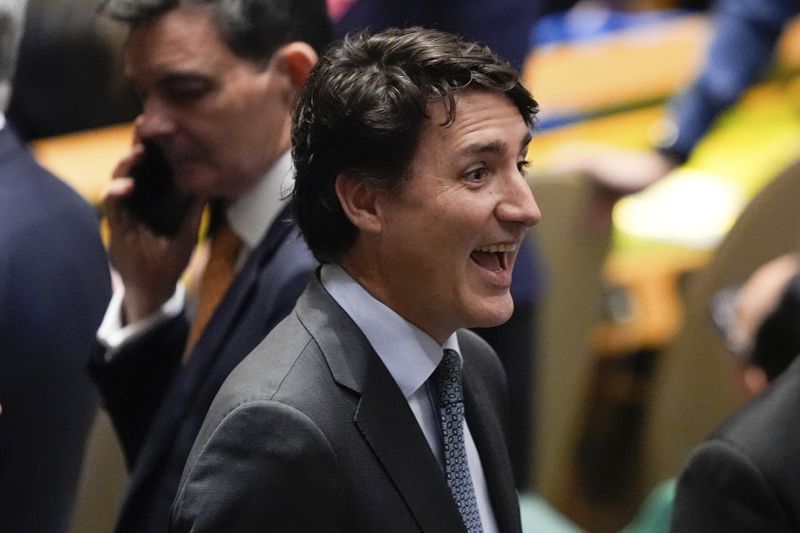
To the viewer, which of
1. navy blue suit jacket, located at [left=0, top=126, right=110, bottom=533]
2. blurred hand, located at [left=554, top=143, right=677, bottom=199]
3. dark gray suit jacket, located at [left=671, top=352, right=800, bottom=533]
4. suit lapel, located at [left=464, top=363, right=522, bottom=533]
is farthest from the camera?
blurred hand, located at [left=554, top=143, right=677, bottom=199]

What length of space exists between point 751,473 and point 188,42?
88 centimetres

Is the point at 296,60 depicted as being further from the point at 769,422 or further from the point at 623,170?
the point at 623,170

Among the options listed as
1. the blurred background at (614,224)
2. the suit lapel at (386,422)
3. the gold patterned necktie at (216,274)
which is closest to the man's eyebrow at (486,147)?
the suit lapel at (386,422)

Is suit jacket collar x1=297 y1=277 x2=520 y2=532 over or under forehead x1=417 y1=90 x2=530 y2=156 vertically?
under

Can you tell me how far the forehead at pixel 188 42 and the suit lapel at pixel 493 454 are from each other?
0.54 metres

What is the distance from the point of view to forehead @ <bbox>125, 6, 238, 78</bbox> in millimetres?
1870

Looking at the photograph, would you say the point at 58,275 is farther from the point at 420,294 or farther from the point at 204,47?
the point at 420,294

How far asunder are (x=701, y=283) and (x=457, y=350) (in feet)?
6.22

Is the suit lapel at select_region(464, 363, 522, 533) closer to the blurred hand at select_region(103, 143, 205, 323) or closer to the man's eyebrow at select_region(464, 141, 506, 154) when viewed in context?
the man's eyebrow at select_region(464, 141, 506, 154)

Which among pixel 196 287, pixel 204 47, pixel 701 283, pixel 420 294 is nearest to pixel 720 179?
pixel 701 283

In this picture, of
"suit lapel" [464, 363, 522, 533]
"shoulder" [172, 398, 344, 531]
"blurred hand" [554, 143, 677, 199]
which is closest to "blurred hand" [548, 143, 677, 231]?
"blurred hand" [554, 143, 677, 199]

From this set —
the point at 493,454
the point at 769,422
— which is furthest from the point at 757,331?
the point at 493,454

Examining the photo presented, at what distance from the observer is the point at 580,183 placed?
3379mm

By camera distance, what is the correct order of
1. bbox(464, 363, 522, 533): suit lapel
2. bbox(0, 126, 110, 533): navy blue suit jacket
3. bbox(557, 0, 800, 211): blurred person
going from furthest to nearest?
bbox(557, 0, 800, 211): blurred person → bbox(0, 126, 110, 533): navy blue suit jacket → bbox(464, 363, 522, 533): suit lapel
